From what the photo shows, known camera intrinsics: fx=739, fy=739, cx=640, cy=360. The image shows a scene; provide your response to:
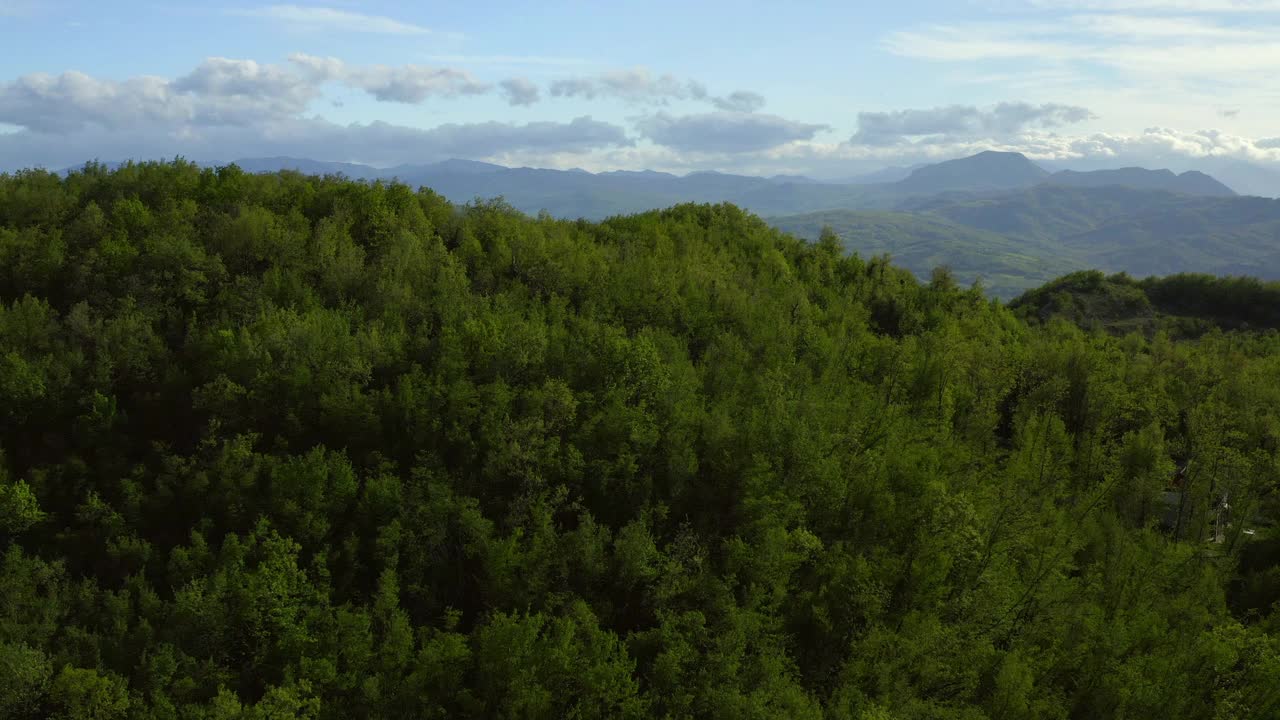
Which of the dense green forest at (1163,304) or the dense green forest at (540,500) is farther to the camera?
the dense green forest at (1163,304)

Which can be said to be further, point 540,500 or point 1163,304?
point 1163,304

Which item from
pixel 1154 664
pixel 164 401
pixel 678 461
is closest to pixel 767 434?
pixel 678 461

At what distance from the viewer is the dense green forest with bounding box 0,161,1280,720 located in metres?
43.0

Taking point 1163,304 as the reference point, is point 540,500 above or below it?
below

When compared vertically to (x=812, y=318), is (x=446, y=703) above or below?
below

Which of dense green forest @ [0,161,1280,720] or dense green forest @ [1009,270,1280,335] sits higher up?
dense green forest @ [1009,270,1280,335]

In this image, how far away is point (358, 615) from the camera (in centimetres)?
4366

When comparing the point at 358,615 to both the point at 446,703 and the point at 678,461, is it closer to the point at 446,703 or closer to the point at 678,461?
the point at 446,703

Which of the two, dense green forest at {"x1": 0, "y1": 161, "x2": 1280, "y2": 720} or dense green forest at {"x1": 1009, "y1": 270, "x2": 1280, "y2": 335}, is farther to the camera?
dense green forest at {"x1": 1009, "y1": 270, "x2": 1280, "y2": 335}

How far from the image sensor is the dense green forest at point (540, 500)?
1694 inches

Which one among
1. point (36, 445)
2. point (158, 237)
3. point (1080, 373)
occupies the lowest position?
point (36, 445)

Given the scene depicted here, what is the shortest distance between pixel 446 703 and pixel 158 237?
175 feet

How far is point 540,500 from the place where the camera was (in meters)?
50.8

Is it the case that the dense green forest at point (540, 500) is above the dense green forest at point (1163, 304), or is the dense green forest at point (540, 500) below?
below
